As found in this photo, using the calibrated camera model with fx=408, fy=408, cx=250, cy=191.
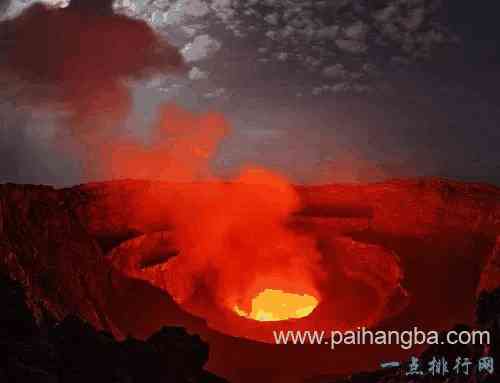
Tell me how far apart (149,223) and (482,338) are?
49.4ft

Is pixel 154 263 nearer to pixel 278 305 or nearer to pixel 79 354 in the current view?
pixel 278 305

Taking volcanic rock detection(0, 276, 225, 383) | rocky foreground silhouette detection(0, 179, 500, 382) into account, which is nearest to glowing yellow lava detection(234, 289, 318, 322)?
rocky foreground silhouette detection(0, 179, 500, 382)

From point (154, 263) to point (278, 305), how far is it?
22.0 feet

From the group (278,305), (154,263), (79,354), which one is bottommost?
(278,305)

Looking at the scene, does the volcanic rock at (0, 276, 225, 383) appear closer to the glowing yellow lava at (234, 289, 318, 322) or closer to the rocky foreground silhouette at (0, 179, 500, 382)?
the rocky foreground silhouette at (0, 179, 500, 382)

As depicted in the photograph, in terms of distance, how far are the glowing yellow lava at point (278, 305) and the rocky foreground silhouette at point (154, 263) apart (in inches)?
131

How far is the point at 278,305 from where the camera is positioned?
64.8ft

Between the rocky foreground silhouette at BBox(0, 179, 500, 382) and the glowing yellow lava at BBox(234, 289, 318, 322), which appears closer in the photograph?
the rocky foreground silhouette at BBox(0, 179, 500, 382)

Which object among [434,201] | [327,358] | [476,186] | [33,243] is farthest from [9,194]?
[476,186]

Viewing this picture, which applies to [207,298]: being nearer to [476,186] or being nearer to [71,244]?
[71,244]

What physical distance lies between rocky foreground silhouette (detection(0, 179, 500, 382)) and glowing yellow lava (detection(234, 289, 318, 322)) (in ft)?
10.9

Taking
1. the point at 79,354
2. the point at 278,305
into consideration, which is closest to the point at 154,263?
the point at 278,305

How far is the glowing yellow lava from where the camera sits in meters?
19.2

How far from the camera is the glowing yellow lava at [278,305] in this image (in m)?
19.2
